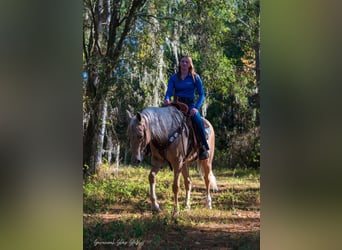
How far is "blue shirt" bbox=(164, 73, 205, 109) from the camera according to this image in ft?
16.1

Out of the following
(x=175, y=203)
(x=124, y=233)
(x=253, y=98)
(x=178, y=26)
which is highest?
(x=178, y=26)

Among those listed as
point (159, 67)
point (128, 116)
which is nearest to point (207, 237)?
point (128, 116)

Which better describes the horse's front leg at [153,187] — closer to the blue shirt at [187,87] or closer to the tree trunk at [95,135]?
the tree trunk at [95,135]

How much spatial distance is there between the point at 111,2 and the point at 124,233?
8.49ft

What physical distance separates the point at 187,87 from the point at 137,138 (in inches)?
31.7

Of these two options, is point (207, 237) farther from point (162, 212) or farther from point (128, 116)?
point (128, 116)

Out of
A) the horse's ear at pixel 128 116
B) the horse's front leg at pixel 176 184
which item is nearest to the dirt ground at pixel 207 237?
the horse's front leg at pixel 176 184

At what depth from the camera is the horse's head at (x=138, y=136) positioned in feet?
15.9

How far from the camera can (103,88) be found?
493cm

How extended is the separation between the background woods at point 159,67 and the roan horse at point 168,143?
0.38 feet

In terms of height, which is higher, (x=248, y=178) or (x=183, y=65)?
(x=183, y=65)
